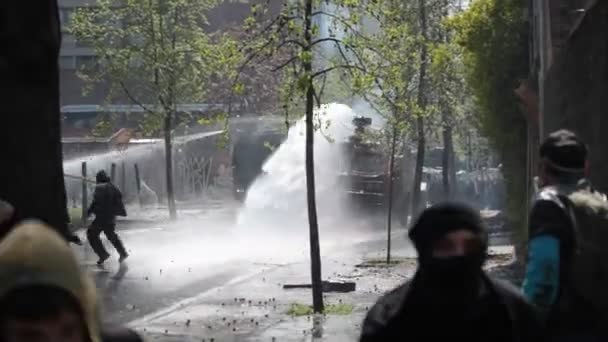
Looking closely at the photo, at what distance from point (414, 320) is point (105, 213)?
20583 millimetres

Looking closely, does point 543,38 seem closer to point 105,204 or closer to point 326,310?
point 326,310

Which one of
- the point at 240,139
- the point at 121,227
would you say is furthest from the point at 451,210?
the point at 240,139

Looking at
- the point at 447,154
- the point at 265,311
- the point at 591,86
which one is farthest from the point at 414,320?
the point at 447,154

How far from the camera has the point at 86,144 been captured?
5403 cm

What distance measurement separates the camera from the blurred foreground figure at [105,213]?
78.1 feet

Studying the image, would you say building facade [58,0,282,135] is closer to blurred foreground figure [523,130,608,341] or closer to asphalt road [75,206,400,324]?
asphalt road [75,206,400,324]

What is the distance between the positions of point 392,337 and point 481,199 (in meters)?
52.4

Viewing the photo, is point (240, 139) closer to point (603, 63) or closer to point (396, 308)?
point (603, 63)

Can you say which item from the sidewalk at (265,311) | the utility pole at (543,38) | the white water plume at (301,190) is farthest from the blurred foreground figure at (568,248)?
the white water plume at (301,190)

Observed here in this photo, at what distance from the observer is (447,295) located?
412 centimetres

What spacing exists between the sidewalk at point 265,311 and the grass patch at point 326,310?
0.26 feet

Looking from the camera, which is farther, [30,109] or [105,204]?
[105,204]

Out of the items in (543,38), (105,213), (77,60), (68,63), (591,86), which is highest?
(77,60)

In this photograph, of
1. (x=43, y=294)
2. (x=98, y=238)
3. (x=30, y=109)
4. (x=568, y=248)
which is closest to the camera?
(x=43, y=294)
